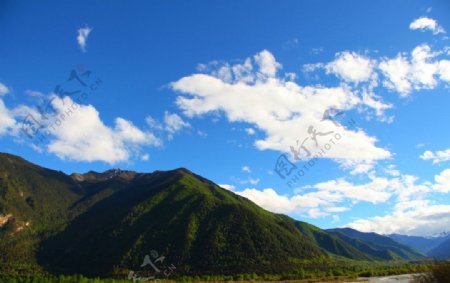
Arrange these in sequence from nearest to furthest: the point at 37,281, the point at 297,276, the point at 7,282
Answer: the point at 7,282
the point at 37,281
the point at 297,276

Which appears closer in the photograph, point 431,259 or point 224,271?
point 431,259

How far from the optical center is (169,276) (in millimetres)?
197875

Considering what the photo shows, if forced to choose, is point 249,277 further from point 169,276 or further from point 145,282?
point 169,276

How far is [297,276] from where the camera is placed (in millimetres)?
137125

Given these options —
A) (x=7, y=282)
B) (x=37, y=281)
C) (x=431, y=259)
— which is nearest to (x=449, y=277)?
(x=431, y=259)

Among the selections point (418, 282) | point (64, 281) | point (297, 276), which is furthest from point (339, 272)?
point (418, 282)

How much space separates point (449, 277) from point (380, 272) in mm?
103448

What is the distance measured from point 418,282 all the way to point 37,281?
91.8 m

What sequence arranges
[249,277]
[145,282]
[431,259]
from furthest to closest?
[249,277] < [145,282] < [431,259]

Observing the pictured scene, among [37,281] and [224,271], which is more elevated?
[224,271]

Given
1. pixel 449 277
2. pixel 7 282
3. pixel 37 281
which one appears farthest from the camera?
pixel 37 281

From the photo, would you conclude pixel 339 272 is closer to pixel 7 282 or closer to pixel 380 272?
pixel 380 272

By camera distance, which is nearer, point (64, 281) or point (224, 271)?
point (64, 281)

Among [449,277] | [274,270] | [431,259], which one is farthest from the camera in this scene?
[274,270]
